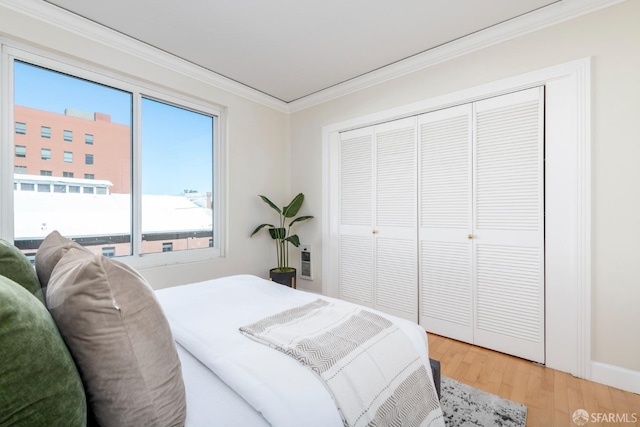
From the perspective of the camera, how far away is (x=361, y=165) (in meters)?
3.25

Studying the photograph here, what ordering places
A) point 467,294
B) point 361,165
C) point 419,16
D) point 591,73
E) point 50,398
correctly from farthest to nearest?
point 361,165
point 467,294
point 419,16
point 591,73
point 50,398

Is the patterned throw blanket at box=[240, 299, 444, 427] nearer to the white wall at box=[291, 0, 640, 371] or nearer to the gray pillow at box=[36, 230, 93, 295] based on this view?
the gray pillow at box=[36, 230, 93, 295]

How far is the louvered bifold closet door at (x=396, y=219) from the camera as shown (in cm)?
287

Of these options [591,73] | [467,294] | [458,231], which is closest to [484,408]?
[467,294]

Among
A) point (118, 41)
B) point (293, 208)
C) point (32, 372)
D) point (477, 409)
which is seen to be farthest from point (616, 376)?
point (118, 41)

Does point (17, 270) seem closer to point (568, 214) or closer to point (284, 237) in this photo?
point (284, 237)

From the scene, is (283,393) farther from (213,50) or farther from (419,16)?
(213,50)

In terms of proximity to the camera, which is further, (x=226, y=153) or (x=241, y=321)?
(x=226, y=153)

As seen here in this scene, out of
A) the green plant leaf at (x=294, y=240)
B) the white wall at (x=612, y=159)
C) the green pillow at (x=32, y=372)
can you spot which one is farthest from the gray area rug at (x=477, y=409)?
the green plant leaf at (x=294, y=240)

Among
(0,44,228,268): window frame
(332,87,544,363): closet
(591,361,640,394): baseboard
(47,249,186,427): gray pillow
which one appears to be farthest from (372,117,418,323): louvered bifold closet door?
(47,249,186,427): gray pillow

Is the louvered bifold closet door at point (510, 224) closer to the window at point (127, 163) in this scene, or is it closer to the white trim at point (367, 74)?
the white trim at point (367, 74)

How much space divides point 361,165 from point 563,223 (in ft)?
6.12

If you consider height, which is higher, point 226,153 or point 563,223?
point 226,153

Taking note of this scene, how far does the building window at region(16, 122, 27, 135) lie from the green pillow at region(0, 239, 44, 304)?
72.4 inches
